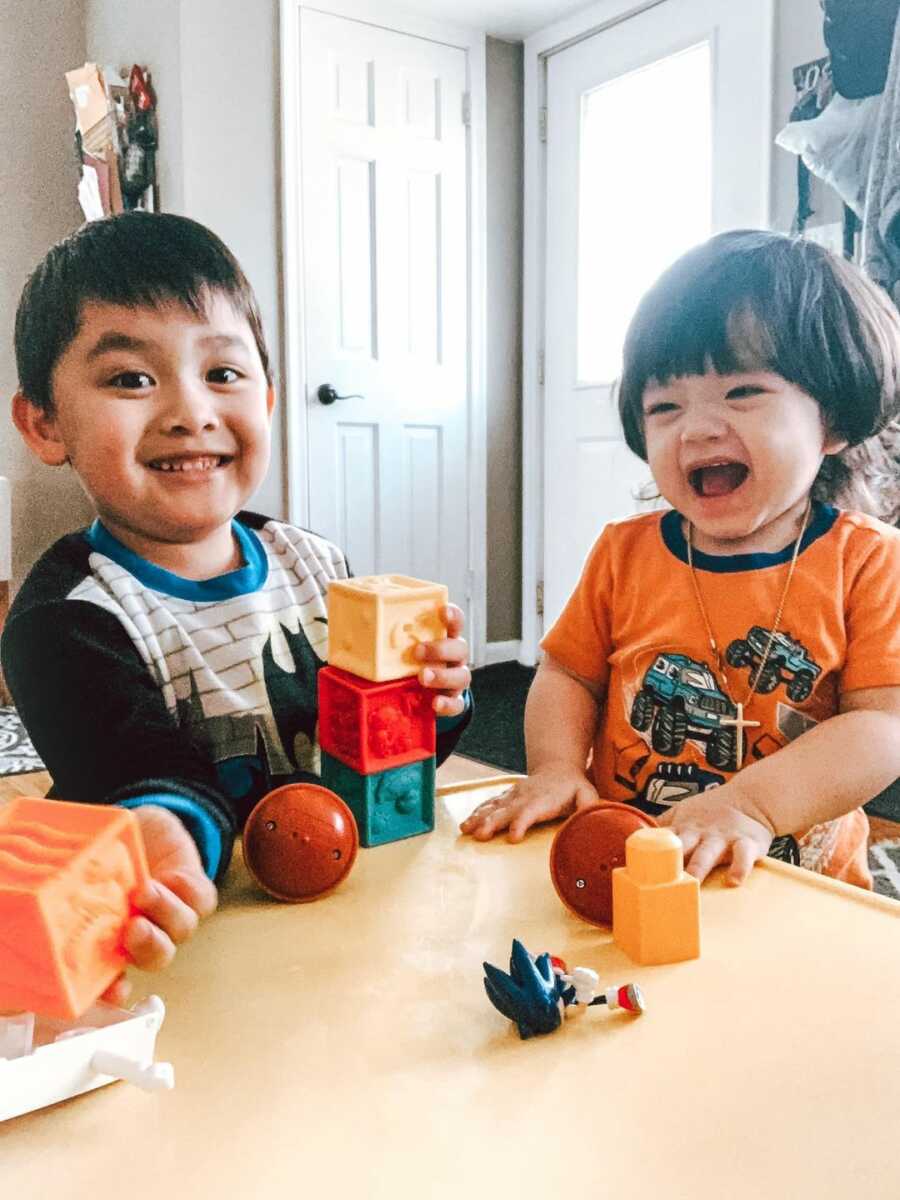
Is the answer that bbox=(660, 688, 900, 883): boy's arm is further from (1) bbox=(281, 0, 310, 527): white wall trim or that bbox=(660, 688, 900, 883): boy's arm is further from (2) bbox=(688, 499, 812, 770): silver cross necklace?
(1) bbox=(281, 0, 310, 527): white wall trim

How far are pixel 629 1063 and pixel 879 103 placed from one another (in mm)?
2029

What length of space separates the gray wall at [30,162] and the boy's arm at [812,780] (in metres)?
3.15

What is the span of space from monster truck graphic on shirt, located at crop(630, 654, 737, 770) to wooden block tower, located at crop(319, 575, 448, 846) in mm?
249

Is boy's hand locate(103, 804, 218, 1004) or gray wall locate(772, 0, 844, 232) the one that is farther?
gray wall locate(772, 0, 844, 232)

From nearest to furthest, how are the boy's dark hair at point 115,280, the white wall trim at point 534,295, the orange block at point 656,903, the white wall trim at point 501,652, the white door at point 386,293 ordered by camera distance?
the orange block at point 656,903
the boy's dark hair at point 115,280
the white door at point 386,293
the white wall trim at point 534,295
the white wall trim at point 501,652

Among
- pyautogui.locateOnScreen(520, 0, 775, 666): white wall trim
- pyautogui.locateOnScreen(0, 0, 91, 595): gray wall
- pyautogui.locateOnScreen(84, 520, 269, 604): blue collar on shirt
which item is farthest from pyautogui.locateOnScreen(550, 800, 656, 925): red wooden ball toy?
pyautogui.locateOnScreen(0, 0, 91, 595): gray wall

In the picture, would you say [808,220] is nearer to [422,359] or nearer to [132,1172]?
[422,359]

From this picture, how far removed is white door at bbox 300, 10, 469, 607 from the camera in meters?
3.06

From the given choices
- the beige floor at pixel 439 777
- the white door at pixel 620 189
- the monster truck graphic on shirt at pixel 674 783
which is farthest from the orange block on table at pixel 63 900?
the white door at pixel 620 189

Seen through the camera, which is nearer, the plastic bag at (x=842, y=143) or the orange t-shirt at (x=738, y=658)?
the orange t-shirt at (x=738, y=658)

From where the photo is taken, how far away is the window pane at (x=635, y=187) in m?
2.83

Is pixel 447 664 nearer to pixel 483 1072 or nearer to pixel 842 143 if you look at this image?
pixel 483 1072

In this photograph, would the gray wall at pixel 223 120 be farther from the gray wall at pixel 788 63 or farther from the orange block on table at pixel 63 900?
the orange block on table at pixel 63 900

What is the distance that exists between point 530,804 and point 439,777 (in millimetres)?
1681
